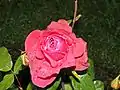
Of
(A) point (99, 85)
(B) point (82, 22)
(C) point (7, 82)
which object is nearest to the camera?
(C) point (7, 82)

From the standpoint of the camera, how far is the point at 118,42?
181cm

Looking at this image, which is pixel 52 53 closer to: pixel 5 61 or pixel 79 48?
pixel 79 48

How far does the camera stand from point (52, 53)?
408mm

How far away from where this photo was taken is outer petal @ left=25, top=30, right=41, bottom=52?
415 millimetres

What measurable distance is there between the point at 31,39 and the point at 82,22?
1500 millimetres

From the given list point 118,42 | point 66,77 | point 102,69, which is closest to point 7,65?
point 66,77

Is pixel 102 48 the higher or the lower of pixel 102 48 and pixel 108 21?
the lower

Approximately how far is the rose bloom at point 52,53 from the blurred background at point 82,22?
1.30m

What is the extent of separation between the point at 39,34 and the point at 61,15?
4.95 feet

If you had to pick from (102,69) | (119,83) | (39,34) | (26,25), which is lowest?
(102,69)

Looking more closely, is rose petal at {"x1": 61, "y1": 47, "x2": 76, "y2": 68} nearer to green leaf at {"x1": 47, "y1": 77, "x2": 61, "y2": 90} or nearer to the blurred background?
green leaf at {"x1": 47, "y1": 77, "x2": 61, "y2": 90}

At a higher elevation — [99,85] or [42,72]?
[42,72]

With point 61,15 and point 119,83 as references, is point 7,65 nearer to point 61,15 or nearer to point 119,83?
point 119,83

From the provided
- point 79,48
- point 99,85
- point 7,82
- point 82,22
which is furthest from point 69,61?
point 82,22
